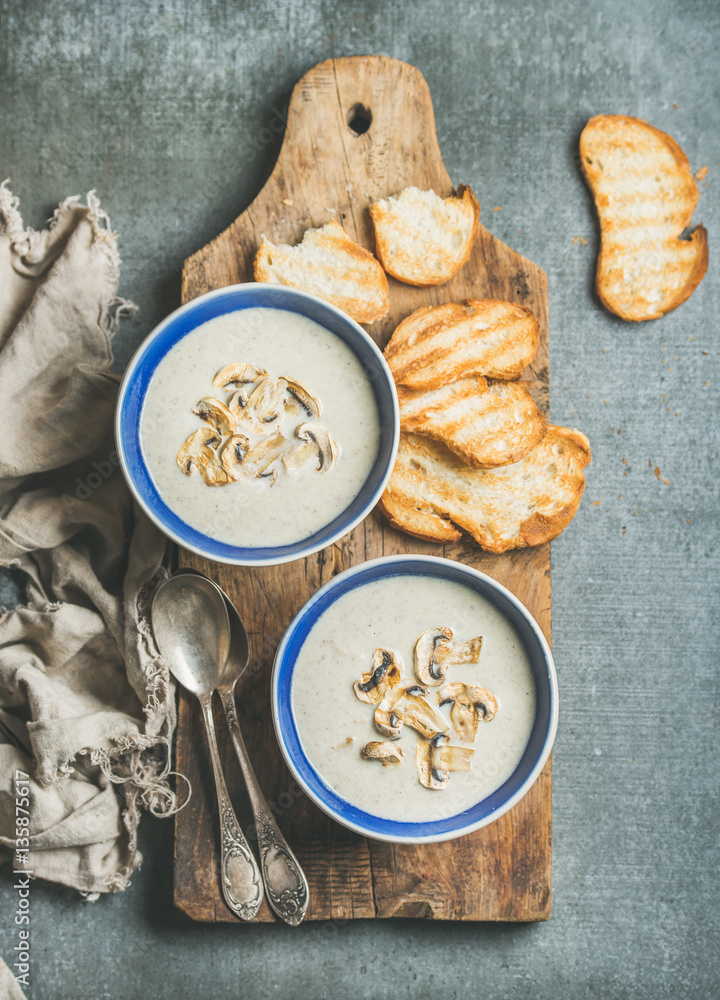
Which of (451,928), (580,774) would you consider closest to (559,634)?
(580,774)

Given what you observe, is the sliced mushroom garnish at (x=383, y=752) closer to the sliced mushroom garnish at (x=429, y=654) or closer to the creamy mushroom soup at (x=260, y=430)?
the sliced mushroom garnish at (x=429, y=654)

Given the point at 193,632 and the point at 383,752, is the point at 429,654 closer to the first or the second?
the point at 383,752

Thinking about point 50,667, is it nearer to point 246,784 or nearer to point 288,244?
point 246,784

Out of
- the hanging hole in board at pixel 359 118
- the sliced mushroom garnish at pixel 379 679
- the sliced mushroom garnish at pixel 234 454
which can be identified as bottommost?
the sliced mushroom garnish at pixel 379 679

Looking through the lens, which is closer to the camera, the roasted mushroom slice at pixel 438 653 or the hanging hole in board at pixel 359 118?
the roasted mushroom slice at pixel 438 653

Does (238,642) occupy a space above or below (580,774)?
above

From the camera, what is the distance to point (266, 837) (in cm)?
168

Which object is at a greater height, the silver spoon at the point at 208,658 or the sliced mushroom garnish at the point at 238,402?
the sliced mushroom garnish at the point at 238,402

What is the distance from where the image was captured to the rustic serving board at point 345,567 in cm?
170

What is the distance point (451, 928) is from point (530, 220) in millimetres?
1855

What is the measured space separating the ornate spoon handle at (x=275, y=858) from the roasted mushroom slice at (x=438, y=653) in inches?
19.2

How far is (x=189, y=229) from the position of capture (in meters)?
1.93

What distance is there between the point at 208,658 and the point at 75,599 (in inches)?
15.3

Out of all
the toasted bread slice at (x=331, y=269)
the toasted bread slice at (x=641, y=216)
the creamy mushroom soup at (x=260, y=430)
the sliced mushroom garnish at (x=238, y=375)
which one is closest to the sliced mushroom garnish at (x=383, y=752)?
the creamy mushroom soup at (x=260, y=430)
